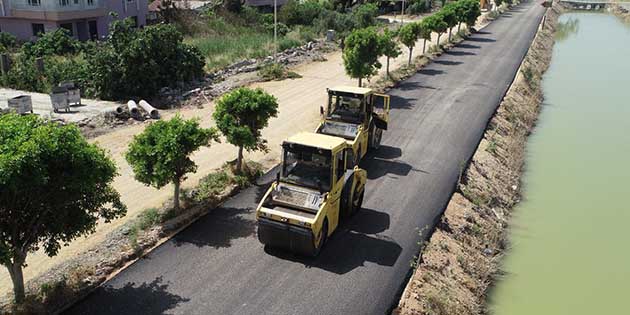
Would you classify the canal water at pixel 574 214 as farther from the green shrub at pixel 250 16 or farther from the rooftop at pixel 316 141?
the green shrub at pixel 250 16

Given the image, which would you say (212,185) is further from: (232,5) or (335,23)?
(232,5)

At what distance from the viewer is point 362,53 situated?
87.4 ft

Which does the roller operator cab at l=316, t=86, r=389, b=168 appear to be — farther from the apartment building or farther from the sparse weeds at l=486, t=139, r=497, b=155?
the apartment building

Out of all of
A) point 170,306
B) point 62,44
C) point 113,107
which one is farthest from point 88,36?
point 170,306

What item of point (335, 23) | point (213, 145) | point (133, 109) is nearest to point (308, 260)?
point (213, 145)

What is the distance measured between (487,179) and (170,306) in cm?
1266

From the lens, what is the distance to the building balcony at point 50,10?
3847cm

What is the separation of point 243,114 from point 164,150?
3.78m

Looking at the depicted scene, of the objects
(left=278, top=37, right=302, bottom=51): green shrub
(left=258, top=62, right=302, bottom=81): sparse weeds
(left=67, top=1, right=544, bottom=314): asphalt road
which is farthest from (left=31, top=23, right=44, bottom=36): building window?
(left=67, top=1, right=544, bottom=314): asphalt road

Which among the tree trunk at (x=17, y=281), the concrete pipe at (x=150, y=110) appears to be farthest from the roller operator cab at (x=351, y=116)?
the tree trunk at (x=17, y=281)

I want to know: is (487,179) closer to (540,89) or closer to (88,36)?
(540,89)

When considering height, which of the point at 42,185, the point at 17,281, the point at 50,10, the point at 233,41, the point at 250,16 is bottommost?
the point at 17,281

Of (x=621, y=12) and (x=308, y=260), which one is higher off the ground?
(x=621, y=12)

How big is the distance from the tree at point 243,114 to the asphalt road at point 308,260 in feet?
5.58
